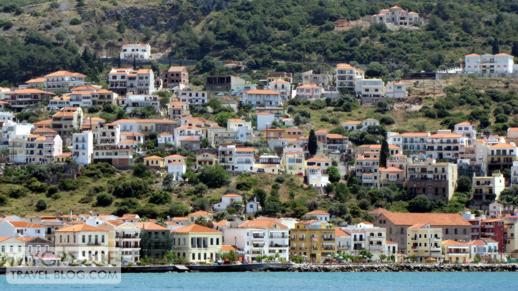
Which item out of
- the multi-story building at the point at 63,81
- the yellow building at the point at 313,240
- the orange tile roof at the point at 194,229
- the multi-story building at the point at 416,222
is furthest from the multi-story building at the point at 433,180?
the multi-story building at the point at 63,81

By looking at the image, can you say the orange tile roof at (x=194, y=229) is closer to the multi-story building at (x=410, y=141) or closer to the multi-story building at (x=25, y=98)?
the multi-story building at (x=410, y=141)

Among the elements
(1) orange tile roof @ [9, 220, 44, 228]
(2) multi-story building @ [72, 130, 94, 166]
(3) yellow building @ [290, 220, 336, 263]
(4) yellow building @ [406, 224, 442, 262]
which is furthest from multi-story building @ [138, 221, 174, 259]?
(2) multi-story building @ [72, 130, 94, 166]

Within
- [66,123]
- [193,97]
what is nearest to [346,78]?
[193,97]

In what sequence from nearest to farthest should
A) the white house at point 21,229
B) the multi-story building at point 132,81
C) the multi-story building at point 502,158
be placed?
1. the white house at point 21,229
2. the multi-story building at point 502,158
3. the multi-story building at point 132,81

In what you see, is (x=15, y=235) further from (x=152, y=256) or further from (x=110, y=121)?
(x=110, y=121)

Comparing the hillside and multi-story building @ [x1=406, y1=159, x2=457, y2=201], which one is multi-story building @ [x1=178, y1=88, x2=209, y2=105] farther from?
multi-story building @ [x1=406, y1=159, x2=457, y2=201]

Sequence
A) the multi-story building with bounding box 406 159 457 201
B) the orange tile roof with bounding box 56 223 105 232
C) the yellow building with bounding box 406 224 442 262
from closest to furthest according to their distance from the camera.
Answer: the orange tile roof with bounding box 56 223 105 232 < the yellow building with bounding box 406 224 442 262 < the multi-story building with bounding box 406 159 457 201

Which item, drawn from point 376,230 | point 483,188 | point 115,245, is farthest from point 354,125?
point 115,245
